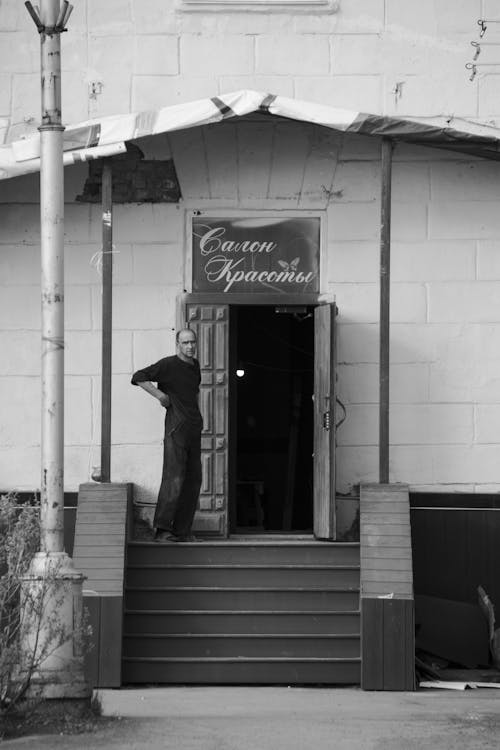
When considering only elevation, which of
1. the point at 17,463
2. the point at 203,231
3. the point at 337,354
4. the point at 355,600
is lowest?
the point at 355,600

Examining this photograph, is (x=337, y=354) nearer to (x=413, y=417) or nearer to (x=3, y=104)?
(x=413, y=417)

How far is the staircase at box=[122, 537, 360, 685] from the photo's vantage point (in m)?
12.9

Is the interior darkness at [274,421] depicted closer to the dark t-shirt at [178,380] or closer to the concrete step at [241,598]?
the dark t-shirt at [178,380]

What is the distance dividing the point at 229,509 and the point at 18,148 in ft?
12.7

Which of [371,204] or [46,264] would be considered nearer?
[46,264]

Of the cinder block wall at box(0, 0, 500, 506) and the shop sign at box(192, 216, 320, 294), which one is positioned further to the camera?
the shop sign at box(192, 216, 320, 294)

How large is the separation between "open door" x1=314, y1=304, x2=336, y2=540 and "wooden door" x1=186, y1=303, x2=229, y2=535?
0.91 m

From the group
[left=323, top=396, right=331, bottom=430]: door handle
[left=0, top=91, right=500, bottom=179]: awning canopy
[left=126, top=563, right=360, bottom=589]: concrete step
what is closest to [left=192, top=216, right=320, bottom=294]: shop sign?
[left=323, top=396, right=331, bottom=430]: door handle

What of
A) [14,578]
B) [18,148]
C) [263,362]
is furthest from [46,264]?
[263,362]

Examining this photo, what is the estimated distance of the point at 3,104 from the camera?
14.9 metres

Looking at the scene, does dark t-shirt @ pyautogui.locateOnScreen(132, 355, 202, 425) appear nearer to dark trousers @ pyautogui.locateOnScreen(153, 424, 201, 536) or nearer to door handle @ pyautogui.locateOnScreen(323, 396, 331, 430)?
dark trousers @ pyautogui.locateOnScreen(153, 424, 201, 536)

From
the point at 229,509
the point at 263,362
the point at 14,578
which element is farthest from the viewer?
the point at 263,362

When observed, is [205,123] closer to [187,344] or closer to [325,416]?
[187,344]

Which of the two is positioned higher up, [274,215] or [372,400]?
[274,215]
